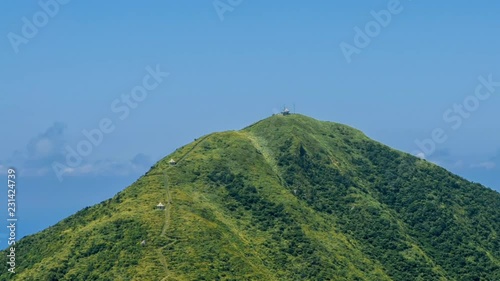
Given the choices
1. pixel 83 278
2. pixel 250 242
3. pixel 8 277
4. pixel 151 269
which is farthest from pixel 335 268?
pixel 8 277

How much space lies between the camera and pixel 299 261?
19200cm

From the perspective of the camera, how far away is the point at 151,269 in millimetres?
163500

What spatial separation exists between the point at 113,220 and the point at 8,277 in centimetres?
3251

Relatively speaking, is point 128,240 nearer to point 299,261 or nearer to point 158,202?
point 158,202

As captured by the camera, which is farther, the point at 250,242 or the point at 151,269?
the point at 250,242

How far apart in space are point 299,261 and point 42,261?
63.8 metres

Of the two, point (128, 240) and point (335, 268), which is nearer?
point (128, 240)

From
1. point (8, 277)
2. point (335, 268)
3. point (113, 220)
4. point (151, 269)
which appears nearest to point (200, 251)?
point (151, 269)

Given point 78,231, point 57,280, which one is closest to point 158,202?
point 78,231

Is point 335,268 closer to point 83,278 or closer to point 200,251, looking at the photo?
point 200,251

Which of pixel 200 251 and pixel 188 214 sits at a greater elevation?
pixel 188 214

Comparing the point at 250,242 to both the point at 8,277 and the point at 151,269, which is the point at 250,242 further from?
the point at 8,277

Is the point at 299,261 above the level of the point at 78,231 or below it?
below

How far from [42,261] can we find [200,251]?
133 feet
